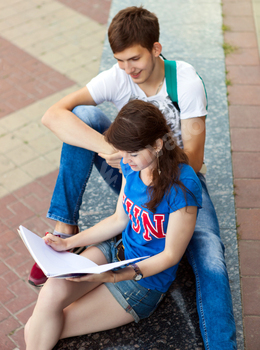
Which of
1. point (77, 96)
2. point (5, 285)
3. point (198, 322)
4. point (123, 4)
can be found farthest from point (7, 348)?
point (123, 4)

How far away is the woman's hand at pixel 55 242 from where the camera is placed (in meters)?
2.05

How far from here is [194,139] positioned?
2.23 m

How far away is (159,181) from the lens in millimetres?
1811

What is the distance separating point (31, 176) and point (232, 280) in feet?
6.45

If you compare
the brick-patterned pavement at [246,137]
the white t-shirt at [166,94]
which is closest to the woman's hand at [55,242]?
the white t-shirt at [166,94]

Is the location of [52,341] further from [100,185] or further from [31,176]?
[31,176]

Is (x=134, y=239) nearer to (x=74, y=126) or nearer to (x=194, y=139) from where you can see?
(x=194, y=139)

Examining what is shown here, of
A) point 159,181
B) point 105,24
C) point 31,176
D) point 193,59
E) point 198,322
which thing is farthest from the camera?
point 105,24

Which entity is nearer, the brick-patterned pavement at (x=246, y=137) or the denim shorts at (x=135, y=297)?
Answer: the denim shorts at (x=135, y=297)

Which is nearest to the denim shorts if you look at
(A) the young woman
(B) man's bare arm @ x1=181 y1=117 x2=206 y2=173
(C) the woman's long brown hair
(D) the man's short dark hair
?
(A) the young woman

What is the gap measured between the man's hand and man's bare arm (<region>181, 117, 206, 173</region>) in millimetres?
383

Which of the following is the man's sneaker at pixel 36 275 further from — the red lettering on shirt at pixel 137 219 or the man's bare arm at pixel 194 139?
the man's bare arm at pixel 194 139

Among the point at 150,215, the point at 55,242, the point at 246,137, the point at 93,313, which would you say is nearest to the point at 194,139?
the point at 150,215

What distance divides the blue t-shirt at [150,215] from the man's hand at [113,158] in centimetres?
21
